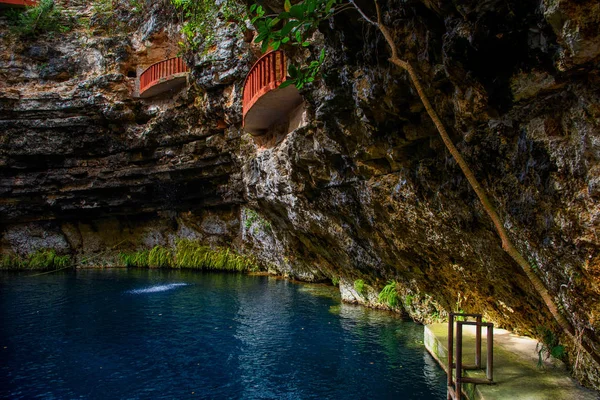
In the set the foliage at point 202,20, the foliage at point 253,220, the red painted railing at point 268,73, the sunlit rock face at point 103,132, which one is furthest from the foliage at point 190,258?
the red painted railing at point 268,73

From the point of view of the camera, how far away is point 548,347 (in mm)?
6320

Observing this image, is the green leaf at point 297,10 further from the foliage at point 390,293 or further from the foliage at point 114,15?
the foliage at point 114,15

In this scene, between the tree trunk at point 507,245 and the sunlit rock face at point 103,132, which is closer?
the tree trunk at point 507,245

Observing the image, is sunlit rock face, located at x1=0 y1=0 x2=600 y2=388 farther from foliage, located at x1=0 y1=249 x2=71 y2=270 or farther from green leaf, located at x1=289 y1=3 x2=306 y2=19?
green leaf, located at x1=289 y1=3 x2=306 y2=19

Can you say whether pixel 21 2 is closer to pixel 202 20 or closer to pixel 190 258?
pixel 202 20

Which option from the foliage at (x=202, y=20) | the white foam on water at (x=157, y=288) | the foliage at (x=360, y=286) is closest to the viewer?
the foliage at (x=360, y=286)

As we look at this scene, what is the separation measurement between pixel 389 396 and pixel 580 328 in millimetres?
3128

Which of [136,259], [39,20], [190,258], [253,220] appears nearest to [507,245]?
[253,220]

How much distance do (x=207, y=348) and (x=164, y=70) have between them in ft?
43.6

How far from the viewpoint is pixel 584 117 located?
393 cm

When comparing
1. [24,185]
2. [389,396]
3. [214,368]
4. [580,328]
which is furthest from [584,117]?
[24,185]

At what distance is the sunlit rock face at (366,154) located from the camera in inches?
170

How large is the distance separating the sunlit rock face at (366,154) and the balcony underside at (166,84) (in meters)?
0.51

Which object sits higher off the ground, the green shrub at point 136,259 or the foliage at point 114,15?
the foliage at point 114,15
